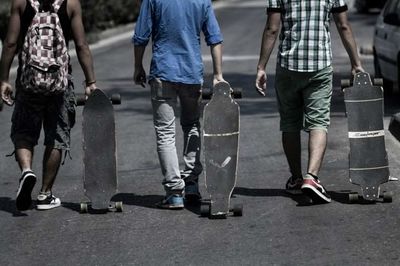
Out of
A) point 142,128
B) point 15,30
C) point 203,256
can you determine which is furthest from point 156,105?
point 142,128

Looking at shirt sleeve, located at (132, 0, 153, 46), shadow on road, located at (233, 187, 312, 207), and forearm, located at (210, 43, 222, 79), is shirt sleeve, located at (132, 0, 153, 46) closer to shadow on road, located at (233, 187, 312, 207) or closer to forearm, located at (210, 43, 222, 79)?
forearm, located at (210, 43, 222, 79)

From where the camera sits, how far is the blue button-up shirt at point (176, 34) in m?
8.53

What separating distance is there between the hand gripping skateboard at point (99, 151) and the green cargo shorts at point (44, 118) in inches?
6.6

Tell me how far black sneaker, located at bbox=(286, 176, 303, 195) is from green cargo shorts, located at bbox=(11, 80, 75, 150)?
169cm

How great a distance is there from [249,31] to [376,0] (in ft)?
27.7

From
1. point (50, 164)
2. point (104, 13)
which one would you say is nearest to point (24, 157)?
point (50, 164)

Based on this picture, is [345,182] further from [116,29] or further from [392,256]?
[116,29]

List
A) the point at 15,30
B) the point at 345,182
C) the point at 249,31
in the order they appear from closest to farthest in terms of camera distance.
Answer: the point at 15,30 < the point at 345,182 < the point at 249,31

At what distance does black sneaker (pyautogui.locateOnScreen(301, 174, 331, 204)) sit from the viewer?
28.0 ft

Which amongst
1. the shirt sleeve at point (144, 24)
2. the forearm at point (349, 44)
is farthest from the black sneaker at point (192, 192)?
the forearm at point (349, 44)

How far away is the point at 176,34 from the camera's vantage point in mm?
8562

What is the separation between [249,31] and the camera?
1289 inches

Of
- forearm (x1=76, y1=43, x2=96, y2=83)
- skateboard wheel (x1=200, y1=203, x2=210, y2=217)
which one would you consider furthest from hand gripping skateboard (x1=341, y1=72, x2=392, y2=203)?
forearm (x1=76, y1=43, x2=96, y2=83)

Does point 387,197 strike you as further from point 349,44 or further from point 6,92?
point 6,92
